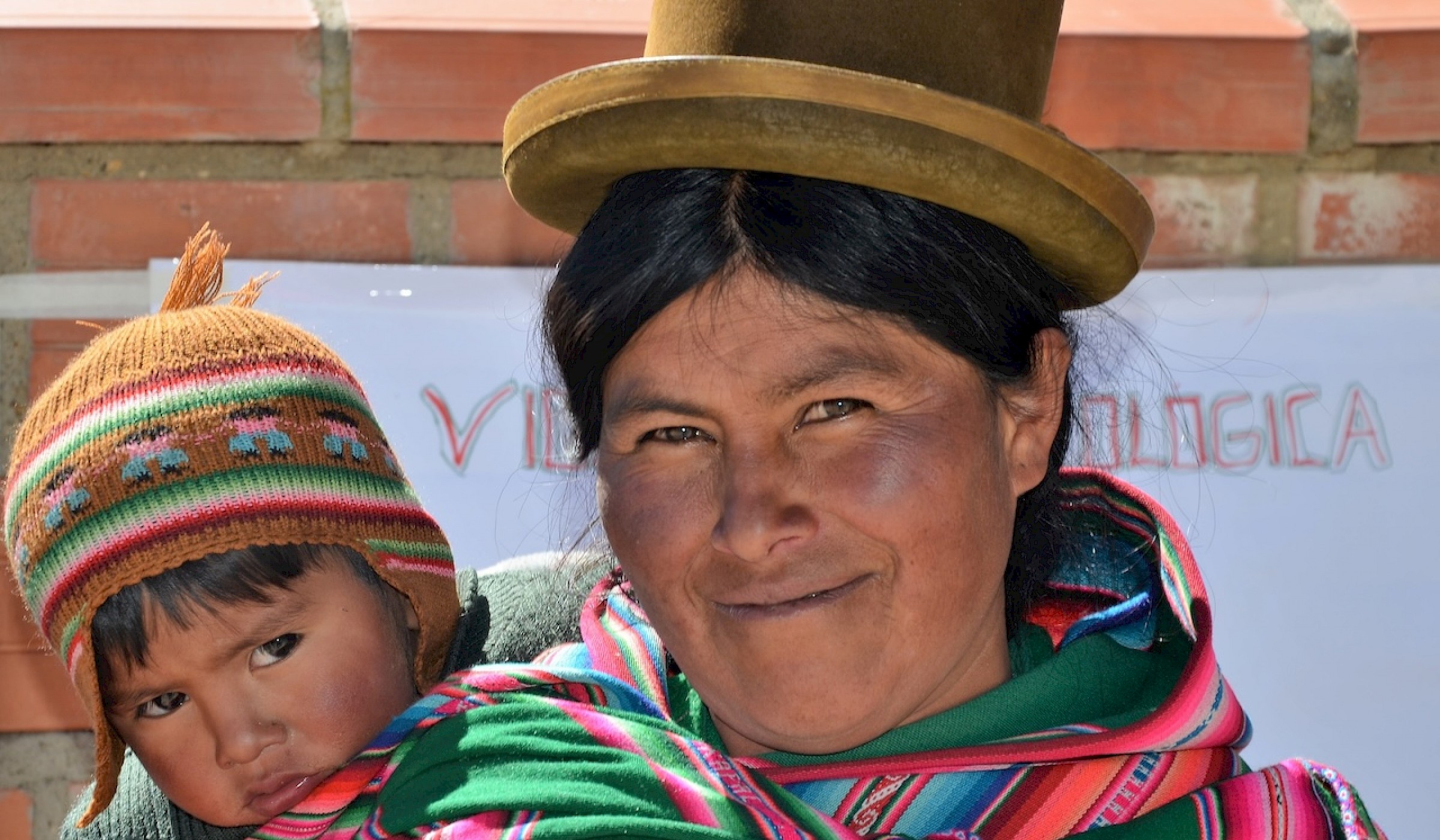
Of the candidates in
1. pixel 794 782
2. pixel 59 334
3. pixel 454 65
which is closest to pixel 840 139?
pixel 794 782

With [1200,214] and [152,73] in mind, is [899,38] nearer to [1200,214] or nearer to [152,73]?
[1200,214]

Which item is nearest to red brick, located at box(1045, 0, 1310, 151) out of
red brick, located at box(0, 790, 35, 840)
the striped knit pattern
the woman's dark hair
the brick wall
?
the brick wall

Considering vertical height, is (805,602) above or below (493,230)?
below

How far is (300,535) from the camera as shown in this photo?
5.82 ft

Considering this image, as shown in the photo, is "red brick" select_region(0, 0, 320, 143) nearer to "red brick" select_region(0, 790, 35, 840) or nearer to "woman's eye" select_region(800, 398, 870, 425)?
"red brick" select_region(0, 790, 35, 840)

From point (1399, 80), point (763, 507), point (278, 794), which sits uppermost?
point (1399, 80)

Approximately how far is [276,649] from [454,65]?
111 cm

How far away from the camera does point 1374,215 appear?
2.65m

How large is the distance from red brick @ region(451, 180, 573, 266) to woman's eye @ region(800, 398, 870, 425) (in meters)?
1.10

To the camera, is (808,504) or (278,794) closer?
(808,504)

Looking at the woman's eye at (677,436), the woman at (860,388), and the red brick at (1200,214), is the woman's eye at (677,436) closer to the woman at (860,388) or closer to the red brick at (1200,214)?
the woman at (860,388)

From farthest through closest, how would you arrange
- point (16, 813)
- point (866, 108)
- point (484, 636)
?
1. point (16, 813)
2. point (484, 636)
3. point (866, 108)

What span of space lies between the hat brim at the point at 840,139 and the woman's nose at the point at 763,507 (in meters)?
0.28

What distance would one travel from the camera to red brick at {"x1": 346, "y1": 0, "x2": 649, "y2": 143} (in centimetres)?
255
